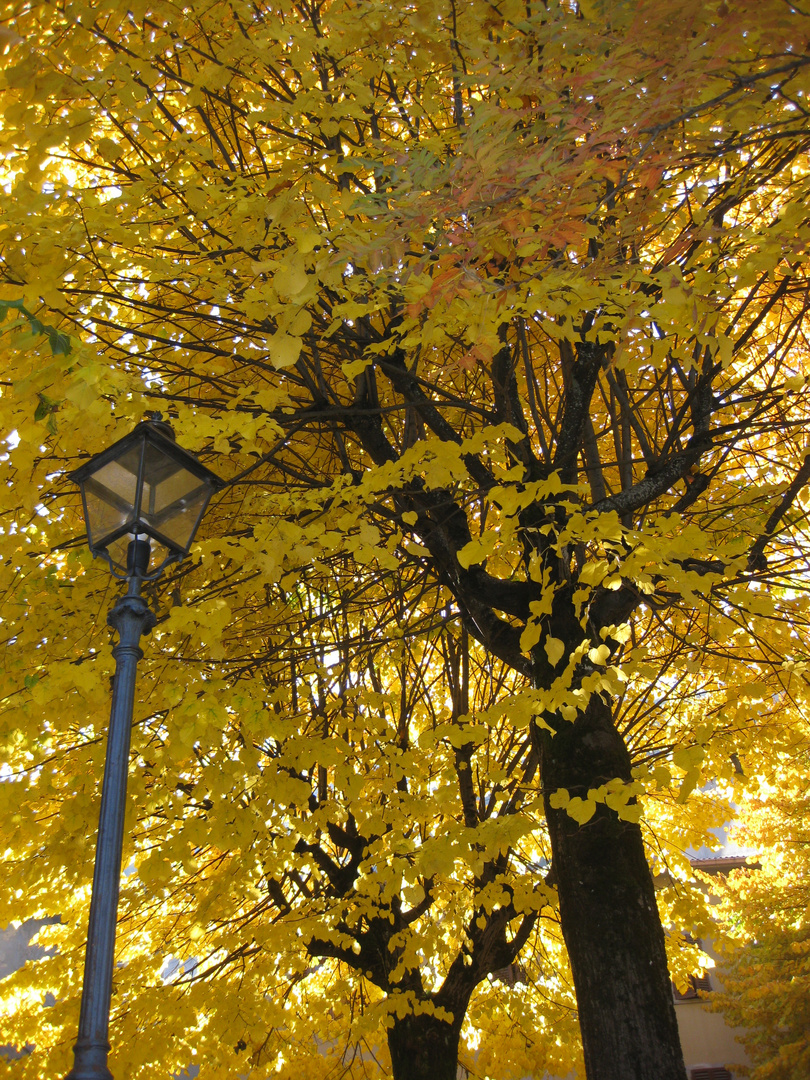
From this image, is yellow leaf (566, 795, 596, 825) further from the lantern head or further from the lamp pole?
the lantern head

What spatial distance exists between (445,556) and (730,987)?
36.6ft

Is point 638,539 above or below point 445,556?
below

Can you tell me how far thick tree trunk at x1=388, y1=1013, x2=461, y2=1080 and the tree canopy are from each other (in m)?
0.02

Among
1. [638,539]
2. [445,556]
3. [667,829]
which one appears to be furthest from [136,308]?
[667,829]

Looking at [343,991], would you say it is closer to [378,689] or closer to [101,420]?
[378,689]

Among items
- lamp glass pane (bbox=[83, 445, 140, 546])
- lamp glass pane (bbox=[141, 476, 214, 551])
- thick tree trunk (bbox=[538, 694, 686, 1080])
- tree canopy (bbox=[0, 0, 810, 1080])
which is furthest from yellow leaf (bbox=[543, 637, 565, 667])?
lamp glass pane (bbox=[83, 445, 140, 546])

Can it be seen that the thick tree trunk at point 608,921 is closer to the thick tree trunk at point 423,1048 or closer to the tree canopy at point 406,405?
the tree canopy at point 406,405

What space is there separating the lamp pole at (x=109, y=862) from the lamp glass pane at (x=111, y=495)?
17 cm

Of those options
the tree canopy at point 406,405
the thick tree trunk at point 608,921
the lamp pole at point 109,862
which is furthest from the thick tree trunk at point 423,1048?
the lamp pole at point 109,862

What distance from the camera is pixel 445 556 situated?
14.1ft

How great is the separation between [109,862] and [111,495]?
132 centimetres

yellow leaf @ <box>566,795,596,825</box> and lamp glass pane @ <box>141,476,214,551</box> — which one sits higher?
lamp glass pane @ <box>141,476,214,551</box>

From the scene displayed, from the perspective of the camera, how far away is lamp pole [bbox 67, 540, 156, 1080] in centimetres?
200

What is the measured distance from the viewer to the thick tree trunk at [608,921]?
307 cm
